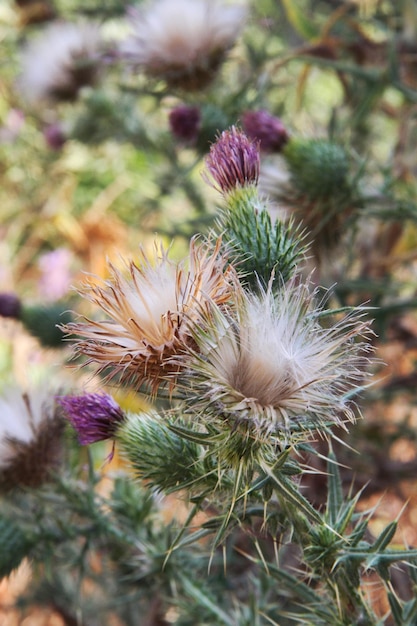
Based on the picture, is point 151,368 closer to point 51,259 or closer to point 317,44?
point 317,44

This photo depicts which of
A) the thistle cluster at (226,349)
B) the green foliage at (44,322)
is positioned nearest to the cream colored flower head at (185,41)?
the green foliage at (44,322)

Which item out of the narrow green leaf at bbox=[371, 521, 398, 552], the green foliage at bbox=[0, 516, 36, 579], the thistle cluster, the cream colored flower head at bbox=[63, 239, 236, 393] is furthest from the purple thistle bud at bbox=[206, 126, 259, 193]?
the green foliage at bbox=[0, 516, 36, 579]

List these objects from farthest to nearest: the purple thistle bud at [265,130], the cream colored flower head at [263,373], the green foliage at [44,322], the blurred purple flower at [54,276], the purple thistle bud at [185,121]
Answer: the blurred purple flower at [54,276] < the green foliage at [44,322] < the purple thistle bud at [185,121] < the purple thistle bud at [265,130] < the cream colored flower head at [263,373]

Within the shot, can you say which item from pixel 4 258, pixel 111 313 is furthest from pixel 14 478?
pixel 4 258

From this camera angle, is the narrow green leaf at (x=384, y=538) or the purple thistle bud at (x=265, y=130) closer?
the narrow green leaf at (x=384, y=538)

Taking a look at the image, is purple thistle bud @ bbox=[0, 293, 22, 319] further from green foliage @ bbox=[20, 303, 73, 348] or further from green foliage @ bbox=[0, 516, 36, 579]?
green foliage @ bbox=[0, 516, 36, 579]

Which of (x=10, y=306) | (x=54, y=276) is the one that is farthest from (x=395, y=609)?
(x=54, y=276)

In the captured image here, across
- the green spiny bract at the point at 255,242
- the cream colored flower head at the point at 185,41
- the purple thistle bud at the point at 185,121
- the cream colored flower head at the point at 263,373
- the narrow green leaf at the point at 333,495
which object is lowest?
the narrow green leaf at the point at 333,495

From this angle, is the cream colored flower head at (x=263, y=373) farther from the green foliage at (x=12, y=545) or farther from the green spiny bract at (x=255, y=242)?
the green foliage at (x=12, y=545)
